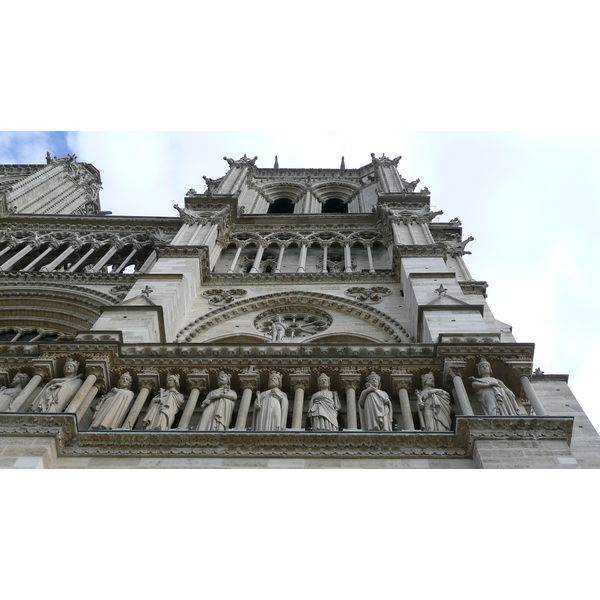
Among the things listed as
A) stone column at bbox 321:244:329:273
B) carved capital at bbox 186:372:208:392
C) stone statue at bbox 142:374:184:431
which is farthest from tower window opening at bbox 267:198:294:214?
stone statue at bbox 142:374:184:431

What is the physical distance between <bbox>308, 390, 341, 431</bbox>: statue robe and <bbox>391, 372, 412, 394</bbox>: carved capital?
99 cm

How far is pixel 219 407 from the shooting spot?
11367 millimetres

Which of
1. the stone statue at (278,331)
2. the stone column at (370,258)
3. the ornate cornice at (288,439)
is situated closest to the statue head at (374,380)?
the ornate cornice at (288,439)

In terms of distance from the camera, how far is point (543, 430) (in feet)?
32.8

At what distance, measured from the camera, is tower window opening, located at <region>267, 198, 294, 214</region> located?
35.5m

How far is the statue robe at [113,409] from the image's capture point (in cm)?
1091

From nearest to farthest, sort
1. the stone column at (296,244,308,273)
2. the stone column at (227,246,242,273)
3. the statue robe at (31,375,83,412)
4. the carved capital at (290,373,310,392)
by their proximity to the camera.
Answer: the statue robe at (31,375,83,412), the carved capital at (290,373,310,392), the stone column at (296,244,308,273), the stone column at (227,246,242,273)

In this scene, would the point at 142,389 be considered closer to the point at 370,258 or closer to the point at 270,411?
the point at 270,411

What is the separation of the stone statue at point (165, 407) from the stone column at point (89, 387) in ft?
3.20

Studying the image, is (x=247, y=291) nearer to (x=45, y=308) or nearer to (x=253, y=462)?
(x=45, y=308)

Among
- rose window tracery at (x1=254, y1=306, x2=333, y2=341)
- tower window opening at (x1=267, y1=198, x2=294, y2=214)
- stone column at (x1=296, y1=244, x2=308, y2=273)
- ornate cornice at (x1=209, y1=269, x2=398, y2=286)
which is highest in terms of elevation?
tower window opening at (x1=267, y1=198, x2=294, y2=214)

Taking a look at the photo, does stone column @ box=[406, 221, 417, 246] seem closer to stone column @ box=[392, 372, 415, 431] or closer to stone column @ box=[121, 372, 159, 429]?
stone column @ box=[392, 372, 415, 431]

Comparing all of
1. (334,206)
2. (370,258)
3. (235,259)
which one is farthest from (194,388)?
(334,206)

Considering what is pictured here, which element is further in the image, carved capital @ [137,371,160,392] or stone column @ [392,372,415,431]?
carved capital @ [137,371,160,392]
